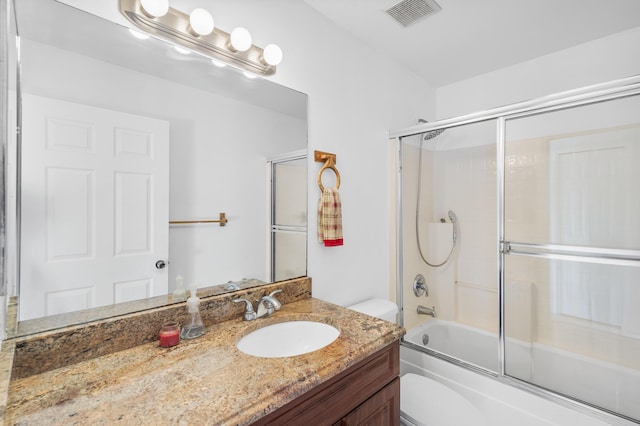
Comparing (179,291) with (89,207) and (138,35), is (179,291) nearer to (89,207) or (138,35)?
(89,207)

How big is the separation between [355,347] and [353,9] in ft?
5.58

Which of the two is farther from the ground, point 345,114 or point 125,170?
point 345,114

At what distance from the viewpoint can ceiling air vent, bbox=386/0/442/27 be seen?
1605mm

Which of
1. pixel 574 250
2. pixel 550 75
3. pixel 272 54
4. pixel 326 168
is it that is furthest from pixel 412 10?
pixel 574 250

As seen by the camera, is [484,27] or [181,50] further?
[484,27]

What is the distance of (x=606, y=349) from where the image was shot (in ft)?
5.95

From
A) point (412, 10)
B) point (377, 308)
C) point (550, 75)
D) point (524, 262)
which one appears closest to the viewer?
point (412, 10)

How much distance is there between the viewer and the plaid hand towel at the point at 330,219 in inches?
63.1

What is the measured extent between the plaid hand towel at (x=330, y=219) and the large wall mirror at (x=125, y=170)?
1.07 ft

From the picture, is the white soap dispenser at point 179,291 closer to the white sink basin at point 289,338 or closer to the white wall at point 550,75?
the white sink basin at point 289,338

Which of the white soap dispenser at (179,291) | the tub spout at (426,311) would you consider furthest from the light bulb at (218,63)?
the tub spout at (426,311)

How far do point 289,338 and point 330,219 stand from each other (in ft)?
2.05

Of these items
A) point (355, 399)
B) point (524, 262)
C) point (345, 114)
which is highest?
point (345, 114)

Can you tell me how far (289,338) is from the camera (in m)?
1.25
